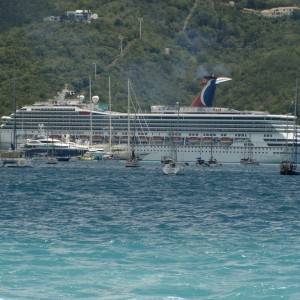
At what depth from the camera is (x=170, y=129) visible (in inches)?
6816

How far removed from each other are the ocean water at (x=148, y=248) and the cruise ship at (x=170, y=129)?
328 feet

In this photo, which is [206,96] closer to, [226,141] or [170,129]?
[170,129]

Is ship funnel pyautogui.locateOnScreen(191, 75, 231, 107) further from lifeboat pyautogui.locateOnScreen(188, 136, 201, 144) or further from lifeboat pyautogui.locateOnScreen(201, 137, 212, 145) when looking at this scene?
lifeboat pyautogui.locateOnScreen(201, 137, 212, 145)

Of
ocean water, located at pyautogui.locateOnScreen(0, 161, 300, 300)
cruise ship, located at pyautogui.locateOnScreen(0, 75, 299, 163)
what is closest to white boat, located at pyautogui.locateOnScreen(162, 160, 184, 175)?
ocean water, located at pyautogui.locateOnScreen(0, 161, 300, 300)

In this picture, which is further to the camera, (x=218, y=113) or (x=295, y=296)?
(x=218, y=113)

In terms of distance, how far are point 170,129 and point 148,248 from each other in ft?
437

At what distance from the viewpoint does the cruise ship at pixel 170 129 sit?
167750 mm

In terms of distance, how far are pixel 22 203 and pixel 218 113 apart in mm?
118619

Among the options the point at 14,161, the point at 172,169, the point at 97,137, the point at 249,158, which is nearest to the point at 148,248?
the point at 172,169

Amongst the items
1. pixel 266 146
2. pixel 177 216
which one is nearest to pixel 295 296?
pixel 177 216

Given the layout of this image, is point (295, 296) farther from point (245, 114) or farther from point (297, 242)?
point (245, 114)

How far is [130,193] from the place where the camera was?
239ft

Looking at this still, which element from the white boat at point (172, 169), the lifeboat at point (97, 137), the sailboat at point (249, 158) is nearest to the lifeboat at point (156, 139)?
the lifeboat at point (97, 137)

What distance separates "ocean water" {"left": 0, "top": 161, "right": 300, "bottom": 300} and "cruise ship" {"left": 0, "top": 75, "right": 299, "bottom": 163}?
99.9m
